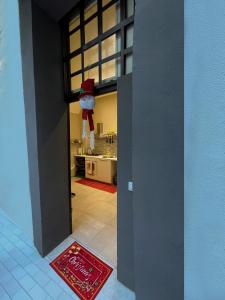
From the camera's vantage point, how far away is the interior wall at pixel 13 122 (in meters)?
1.88

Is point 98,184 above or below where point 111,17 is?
below

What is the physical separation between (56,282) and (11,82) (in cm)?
245

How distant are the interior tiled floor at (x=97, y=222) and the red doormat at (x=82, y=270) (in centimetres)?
10

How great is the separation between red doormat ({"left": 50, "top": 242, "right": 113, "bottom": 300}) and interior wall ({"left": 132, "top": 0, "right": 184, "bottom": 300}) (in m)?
0.82

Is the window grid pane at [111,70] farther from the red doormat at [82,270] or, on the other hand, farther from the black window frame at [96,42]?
the red doormat at [82,270]

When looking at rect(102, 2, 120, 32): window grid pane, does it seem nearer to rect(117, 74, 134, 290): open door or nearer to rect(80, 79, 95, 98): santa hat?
rect(80, 79, 95, 98): santa hat

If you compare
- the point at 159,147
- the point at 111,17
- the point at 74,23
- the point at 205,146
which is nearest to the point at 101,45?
the point at 111,17

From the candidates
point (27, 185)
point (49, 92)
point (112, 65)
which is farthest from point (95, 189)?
point (112, 65)

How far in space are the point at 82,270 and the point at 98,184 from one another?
2.90 meters

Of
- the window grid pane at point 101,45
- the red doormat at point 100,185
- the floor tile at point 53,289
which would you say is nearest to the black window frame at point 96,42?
the window grid pane at point 101,45

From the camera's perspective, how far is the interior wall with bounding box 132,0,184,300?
64cm

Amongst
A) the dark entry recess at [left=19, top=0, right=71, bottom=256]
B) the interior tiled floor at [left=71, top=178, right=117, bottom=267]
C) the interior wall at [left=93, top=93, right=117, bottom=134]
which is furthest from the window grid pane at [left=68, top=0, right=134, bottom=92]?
the interior wall at [left=93, top=93, right=117, bottom=134]

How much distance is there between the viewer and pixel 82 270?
1.60 metres

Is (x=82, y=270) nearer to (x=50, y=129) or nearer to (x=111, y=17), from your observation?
(x=50, y=129)
